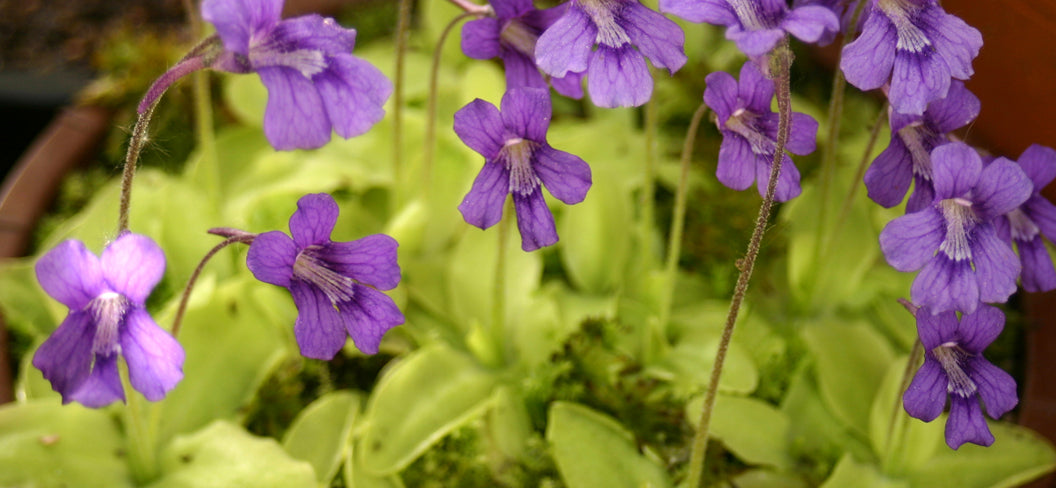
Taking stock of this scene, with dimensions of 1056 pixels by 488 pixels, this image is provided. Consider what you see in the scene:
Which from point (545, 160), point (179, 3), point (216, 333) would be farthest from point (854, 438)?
point (179, 3)

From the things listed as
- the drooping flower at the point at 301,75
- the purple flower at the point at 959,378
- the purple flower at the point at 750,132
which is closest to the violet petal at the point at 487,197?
the drooping flower at the point at 301,75

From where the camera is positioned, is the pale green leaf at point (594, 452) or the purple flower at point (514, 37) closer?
the purple flower at point (514, 37)

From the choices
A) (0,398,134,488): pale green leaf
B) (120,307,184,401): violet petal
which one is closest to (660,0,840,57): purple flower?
(120,307,184,401): violet petal

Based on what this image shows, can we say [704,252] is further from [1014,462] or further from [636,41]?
[636,41]

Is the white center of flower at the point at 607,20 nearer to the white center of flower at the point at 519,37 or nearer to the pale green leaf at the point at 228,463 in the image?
the white center of flower at the point at 519,37

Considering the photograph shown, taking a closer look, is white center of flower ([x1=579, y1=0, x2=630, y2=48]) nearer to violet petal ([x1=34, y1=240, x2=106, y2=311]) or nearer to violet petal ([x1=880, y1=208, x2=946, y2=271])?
violet petal ([x1=880, y1=208, x2=946, y2=271])

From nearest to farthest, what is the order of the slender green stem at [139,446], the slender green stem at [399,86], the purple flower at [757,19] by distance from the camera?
1. the purple flower at [757,19]
2. the slender green stem at [139,446]
3. the slender green stem at [399,86]
